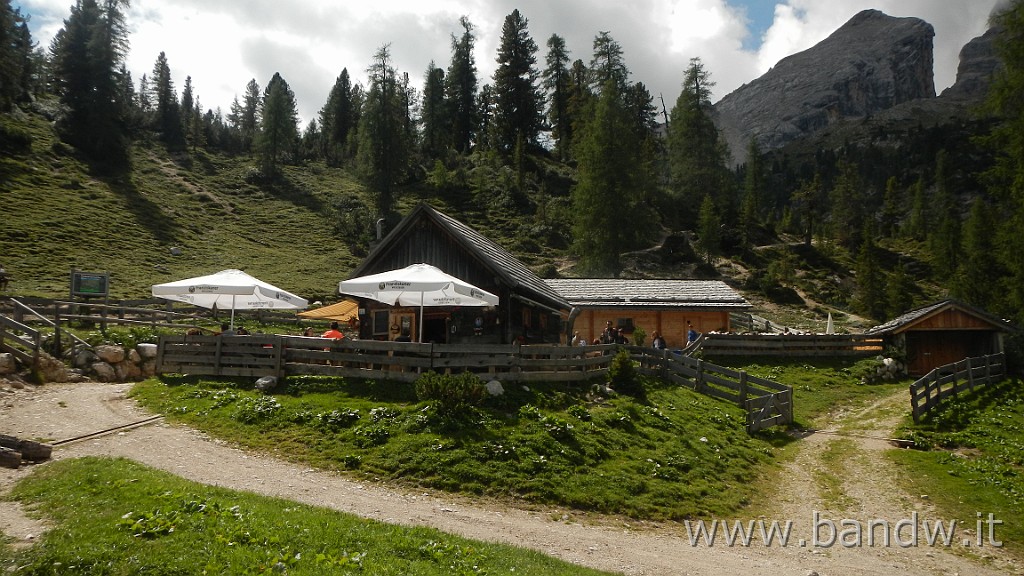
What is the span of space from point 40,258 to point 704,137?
66.6 meters

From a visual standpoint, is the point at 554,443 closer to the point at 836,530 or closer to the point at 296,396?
the point at 836,530

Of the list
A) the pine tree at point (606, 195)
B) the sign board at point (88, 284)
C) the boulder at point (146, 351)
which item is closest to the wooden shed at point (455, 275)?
the boulder at point (146, 351)

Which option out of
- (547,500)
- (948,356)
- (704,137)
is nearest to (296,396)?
(547,500)

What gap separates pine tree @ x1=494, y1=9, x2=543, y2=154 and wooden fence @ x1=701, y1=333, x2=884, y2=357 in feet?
204

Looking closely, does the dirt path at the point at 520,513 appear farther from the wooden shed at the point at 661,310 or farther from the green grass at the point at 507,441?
the wooden shed at the point at 661,310

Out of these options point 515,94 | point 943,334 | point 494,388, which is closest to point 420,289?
point 494,388

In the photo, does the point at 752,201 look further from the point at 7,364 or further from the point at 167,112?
the point at 167,112

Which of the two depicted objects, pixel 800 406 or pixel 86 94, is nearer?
pixel 800 406

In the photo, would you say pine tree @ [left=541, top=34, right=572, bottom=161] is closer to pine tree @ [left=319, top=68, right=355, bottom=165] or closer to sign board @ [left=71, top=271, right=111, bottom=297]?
pine tree @ [left=319, top=68, right=355, bottom=165]

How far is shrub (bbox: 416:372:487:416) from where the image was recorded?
1334 cm

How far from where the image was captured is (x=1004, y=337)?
2716 cm

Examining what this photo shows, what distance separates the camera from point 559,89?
279ft

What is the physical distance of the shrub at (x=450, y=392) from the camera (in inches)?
525

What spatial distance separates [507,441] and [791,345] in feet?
72.7
